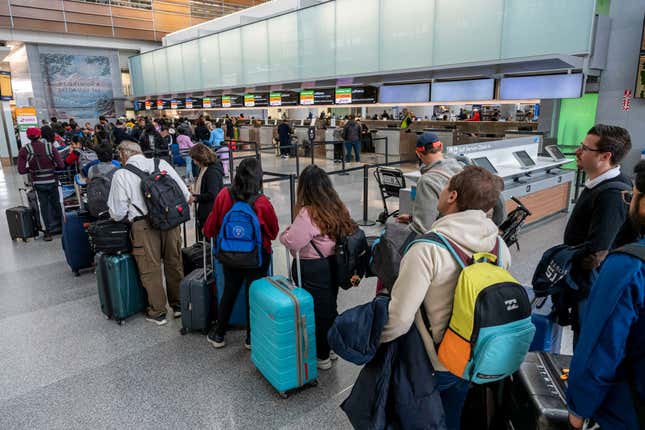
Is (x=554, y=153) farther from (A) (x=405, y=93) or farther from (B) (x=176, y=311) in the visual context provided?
(B) (x=176, y=311)

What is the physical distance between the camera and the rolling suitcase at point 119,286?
365cm

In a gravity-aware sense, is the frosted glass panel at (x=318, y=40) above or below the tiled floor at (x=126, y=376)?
above

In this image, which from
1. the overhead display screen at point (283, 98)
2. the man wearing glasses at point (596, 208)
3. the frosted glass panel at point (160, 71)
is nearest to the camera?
the man wearing glasses at point (596, 208)

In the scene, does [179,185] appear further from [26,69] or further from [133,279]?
[26,69]

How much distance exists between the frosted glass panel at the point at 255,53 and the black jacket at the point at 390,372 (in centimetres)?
1372

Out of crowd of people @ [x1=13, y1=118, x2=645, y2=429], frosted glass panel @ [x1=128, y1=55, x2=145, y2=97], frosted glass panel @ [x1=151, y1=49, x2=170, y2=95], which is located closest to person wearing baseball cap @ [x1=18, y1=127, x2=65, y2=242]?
crowd of people @ [x1=13, y1=118, x2=645, y2=429]

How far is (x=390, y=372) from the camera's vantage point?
167 cm

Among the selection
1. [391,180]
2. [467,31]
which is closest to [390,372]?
[391,180]

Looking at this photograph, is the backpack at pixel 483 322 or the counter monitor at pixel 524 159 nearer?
the backpack at pixel 483 322

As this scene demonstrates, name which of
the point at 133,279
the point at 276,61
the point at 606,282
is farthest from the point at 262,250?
the point at 276,61

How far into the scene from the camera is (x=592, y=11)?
7621 mm

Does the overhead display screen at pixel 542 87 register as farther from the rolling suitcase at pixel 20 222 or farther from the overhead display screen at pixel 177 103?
the overhead display screen at pixel 177 103

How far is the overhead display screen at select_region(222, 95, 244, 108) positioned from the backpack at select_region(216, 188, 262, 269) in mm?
13038

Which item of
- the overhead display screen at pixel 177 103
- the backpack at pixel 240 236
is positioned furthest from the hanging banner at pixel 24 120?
the backpack at pixel 240 236
